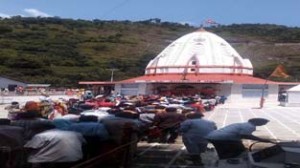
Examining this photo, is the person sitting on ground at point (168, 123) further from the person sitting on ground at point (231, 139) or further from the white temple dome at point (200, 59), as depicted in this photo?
the white temple dome at point (200, 59)

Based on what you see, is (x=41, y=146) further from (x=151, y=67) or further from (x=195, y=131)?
(x=151, y=67)

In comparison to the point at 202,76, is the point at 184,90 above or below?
below

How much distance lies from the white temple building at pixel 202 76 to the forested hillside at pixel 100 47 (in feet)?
53.6

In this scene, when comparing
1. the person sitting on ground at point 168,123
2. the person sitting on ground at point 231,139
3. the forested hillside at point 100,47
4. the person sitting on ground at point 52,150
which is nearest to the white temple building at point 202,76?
the forested hillside at point 100,47

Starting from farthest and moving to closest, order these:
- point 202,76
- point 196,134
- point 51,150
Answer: point 202,76 < point 196,134 < point 51,150

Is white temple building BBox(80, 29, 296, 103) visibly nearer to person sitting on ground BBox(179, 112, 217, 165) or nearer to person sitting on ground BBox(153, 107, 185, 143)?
person sitting on ground BBox(153, 107, 185, 143)

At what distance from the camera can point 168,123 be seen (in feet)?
52.2

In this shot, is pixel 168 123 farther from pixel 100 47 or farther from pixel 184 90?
pixel 100 47

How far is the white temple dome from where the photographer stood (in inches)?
2280

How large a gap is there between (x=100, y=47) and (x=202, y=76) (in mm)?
49463

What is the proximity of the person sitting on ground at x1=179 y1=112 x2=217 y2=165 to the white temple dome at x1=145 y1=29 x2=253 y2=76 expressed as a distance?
45987 mm

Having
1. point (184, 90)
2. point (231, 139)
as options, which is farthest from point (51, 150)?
point (184, 90)

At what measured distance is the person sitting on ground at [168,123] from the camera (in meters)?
15.9

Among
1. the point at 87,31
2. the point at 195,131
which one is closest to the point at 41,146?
the point at 195,131
